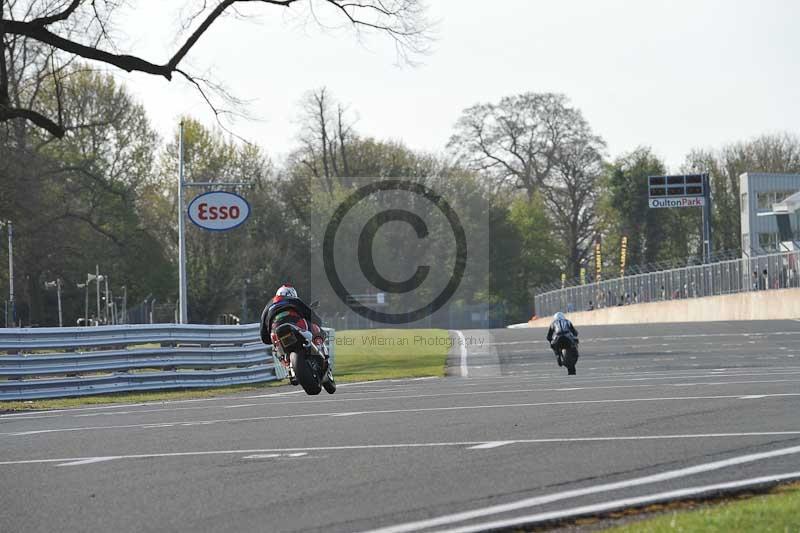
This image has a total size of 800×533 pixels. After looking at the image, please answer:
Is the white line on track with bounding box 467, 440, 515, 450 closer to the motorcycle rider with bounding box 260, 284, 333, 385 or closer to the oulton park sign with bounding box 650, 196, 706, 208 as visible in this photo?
the motorcycle rider with bounding box 260, 284, 333, 385

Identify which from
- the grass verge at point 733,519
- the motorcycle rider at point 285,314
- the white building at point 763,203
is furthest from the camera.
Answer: the white building at point 763,203

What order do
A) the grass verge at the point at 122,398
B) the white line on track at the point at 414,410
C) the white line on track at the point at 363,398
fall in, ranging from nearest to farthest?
the white line on track at the point at 414,410, the white line on track at the point at 363,398, the grass verge at the point at 122,398

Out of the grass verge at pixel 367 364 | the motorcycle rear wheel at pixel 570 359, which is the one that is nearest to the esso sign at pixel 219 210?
the grass verge at pixel 367 364

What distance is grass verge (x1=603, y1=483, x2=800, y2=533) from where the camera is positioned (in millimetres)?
6531

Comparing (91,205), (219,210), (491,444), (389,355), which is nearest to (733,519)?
(491,444)

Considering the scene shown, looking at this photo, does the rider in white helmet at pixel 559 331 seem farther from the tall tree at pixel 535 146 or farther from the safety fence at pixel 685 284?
the tall tree at pixel 535 146

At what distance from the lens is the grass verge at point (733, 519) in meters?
6.53

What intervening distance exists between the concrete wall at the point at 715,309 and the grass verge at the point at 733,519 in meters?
43.9

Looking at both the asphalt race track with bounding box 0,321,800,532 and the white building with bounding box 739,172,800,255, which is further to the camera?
the white building with bounding box 739,172,800,255

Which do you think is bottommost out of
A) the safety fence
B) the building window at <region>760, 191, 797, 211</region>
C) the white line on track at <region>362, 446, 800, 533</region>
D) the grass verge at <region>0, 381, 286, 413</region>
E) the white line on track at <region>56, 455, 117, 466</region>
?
the grass verge at <region>0, 381, 286, 413</region>

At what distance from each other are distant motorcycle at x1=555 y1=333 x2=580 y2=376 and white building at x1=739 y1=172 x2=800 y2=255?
170 ft

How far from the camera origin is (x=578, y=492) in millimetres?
7977

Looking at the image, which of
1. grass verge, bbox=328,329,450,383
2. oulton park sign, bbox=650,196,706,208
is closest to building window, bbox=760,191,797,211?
oulton park sign, bbox=650,196,706,208

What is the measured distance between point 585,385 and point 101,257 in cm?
4524
